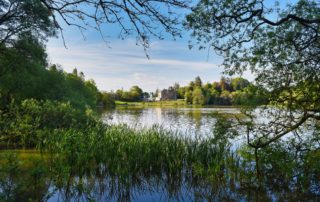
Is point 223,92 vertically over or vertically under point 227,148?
over

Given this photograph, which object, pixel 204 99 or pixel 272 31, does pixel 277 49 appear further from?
pixel 204 99

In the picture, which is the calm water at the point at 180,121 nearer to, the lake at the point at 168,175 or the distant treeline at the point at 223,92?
the distant treeline at the point at 223,92

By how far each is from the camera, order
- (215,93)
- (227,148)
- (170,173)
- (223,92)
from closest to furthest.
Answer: (170,173)
(227,148)
(223,92)
(215,93)

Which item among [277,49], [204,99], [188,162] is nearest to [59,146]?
[188,162]

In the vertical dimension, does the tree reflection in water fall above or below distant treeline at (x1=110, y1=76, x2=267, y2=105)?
below

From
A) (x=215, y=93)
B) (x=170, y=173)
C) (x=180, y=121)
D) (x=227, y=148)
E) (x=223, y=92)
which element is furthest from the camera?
(x=215, y=93)

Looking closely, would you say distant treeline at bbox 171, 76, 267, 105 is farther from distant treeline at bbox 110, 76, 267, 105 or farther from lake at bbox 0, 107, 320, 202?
lake at bbox 0, 107, 320, 202

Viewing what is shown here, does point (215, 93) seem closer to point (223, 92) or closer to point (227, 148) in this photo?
point (223, 92)

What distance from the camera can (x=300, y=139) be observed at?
6.61m

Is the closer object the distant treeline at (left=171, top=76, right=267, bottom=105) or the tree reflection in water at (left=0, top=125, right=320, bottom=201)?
the distant treeline at (left=171, top=76, right=267, bottom=105)

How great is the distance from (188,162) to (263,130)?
2766mm

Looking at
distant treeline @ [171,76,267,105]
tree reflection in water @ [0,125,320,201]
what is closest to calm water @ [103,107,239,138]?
distant treeline @ [171,76,267,105]

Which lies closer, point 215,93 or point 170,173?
point 170,173

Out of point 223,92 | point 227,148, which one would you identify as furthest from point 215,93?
point 227,148
